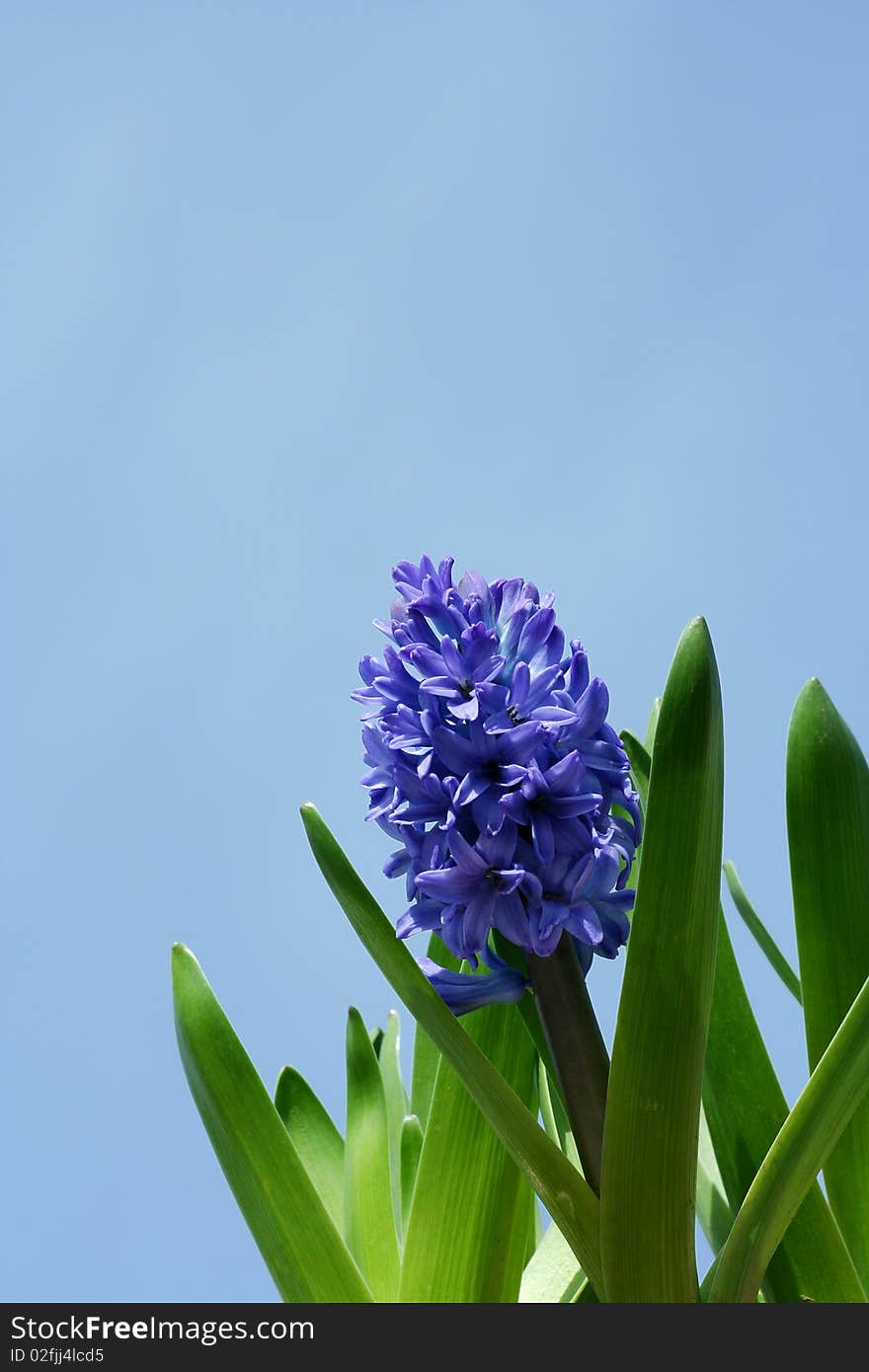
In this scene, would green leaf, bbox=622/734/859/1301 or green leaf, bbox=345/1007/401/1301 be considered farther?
green leaf, bbox=345/1007/401/1301

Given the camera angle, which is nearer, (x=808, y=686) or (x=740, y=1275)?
(x=740, y=1275)

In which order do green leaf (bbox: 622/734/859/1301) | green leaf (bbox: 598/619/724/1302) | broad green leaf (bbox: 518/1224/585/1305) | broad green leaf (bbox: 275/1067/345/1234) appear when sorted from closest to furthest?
green leaf (bbox: 598/619/724/1302)
green leaf (bbox: 622/734/859/1301)
broad green leaf (bbox: 518/1224/585/1305)
broad green leaf (bbox: 275/1067/345/1234)

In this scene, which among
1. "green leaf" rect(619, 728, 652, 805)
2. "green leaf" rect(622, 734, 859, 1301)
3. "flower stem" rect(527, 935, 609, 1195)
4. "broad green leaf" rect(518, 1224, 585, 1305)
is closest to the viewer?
"flower stem" rect(527, 935, 609, 1195)

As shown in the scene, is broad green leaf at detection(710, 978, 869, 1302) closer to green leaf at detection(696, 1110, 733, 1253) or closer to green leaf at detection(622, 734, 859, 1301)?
green leaf at detection(622, 734, 859, 1301)

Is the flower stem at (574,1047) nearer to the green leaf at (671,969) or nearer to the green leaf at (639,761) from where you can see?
the green leaf at (671,969)

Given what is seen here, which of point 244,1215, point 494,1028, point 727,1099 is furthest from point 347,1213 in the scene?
point 727,1099

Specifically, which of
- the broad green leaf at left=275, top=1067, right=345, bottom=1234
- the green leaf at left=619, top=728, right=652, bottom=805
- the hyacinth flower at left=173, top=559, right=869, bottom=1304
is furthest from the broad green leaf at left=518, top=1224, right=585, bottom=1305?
the green leaf at left=619, top=728, right=652, bottom=805

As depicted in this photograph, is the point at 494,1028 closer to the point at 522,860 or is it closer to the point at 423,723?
the point at 522,860
